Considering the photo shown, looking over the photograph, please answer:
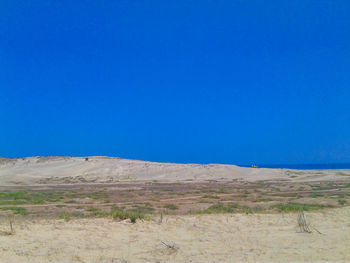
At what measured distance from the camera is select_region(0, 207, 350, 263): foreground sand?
30.9 feet

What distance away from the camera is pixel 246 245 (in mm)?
10617

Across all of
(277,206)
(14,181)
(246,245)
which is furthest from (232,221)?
(14,181)

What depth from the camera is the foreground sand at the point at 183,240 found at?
9414 mm

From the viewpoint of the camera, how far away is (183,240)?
11297 mm

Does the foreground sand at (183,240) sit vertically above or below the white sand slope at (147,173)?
below

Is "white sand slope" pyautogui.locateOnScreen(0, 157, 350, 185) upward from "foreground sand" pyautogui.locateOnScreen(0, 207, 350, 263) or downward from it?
upward

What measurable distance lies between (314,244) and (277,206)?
7.82 m

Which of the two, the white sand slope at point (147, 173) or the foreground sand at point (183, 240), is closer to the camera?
the foreground sand at point (183, 240)

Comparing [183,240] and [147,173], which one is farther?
[147,173]

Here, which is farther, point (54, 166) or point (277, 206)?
point (54, 166)

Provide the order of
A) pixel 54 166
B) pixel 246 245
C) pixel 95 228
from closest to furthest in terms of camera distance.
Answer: pixel 246 245 → pixel 95 228 → pixel 54 166

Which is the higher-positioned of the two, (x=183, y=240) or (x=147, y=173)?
(x=147, y=173)

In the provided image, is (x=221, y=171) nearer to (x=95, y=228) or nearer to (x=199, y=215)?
(x=199, y=215)

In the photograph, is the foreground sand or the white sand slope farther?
the white sand slope
